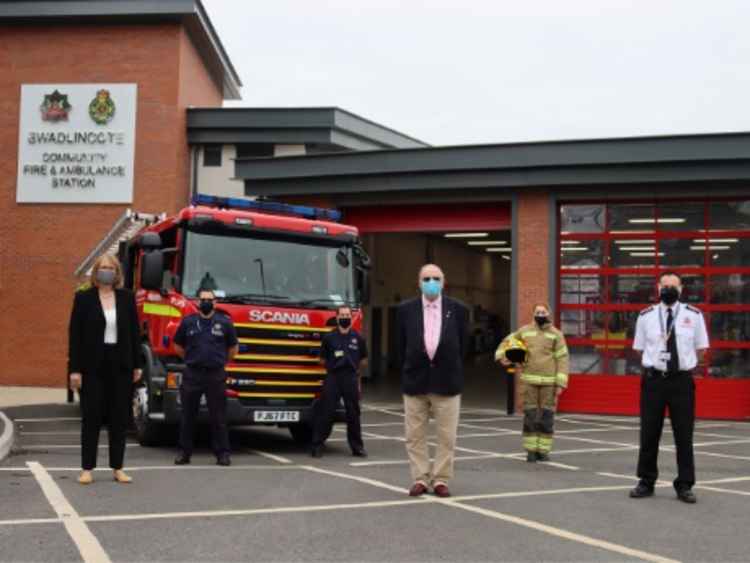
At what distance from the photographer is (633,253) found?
59.9ft

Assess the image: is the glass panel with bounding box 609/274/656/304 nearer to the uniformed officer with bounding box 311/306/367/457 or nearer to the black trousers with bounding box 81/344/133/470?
the uniformed officer with bounding box 311/306/367/457

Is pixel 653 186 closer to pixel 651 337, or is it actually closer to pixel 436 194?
pixel 436 194

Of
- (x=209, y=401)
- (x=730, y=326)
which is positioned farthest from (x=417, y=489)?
(x=730, y=326)

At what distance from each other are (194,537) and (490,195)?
45.3 feet

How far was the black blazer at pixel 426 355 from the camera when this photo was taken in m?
8.16

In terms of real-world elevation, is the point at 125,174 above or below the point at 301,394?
above

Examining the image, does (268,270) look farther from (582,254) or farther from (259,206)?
(582,254)

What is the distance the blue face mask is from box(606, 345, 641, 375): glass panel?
10702 millimetres

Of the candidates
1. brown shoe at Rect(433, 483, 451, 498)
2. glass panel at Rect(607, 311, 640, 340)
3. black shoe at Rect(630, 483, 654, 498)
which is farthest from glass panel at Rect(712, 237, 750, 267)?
brown shoe at Rect(433, 483, 451, 498)

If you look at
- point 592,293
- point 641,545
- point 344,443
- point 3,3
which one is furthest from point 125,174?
point 641,545

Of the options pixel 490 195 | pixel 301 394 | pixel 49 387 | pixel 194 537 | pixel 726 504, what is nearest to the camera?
pixel 194 537

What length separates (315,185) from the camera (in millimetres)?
20375

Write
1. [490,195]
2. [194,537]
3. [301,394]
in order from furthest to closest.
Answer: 1. [490,195]
2. [301,394]
3. [194,537]

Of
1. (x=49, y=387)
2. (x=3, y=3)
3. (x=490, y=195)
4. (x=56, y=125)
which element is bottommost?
(x=49, y=387)
